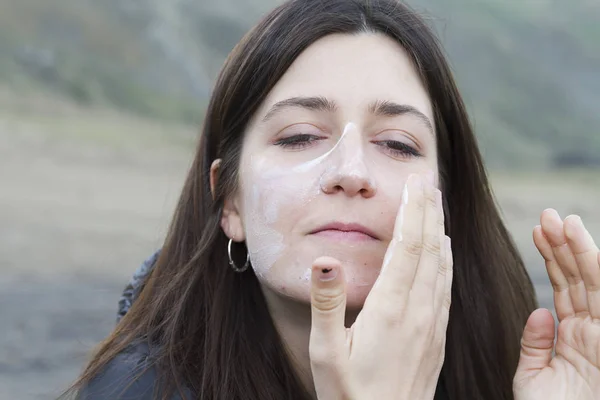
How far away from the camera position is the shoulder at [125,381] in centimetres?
214

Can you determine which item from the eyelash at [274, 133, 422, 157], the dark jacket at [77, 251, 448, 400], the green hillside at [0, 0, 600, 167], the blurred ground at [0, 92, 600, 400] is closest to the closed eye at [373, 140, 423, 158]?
the eyelash at [274, 133, 422, 157]

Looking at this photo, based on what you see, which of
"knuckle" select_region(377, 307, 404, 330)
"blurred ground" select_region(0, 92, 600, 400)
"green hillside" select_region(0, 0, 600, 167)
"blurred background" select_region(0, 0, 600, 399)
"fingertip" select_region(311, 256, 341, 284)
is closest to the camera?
"fingertip" select_region(311, 256, 341, 284)

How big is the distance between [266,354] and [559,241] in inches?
40.3

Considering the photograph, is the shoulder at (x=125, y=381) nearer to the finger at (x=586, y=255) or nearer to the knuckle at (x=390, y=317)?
the knuckle at (x=390, y=317)

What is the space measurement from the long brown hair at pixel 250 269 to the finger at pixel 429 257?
0.62 meters

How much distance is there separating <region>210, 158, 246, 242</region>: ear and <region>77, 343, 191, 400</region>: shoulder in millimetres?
496

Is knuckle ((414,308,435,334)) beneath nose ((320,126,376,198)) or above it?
beneath

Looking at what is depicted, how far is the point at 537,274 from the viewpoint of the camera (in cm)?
1012

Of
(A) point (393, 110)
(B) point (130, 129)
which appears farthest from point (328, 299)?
(B) point (130, 129)

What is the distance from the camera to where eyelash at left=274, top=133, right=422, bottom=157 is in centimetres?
230

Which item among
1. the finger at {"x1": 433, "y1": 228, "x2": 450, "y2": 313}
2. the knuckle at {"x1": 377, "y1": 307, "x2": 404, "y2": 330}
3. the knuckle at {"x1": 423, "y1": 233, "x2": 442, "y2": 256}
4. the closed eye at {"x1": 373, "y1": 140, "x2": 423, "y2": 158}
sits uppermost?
the closed eye at {"x1": 373, "y1": 140, "x2": 423, "y2": 158}

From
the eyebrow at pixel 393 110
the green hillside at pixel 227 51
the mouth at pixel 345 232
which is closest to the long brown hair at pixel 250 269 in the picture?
the eyebrow at pixel 393 110

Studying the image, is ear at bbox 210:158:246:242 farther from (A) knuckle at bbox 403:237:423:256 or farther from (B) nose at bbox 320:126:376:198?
(A) knuckle at bbox 403:237:423:256

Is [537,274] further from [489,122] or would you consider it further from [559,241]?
[489,122]
